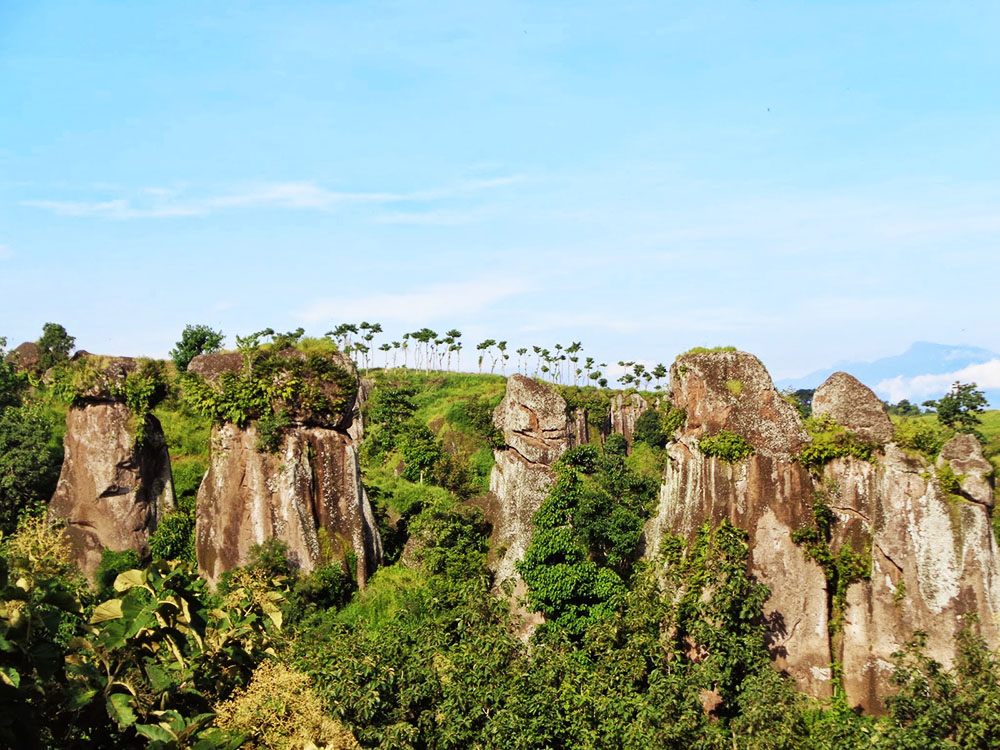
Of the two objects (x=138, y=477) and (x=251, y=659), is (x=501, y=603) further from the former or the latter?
(x=138, y=477)

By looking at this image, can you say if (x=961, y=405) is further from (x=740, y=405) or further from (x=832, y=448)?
(x=740, y=405)

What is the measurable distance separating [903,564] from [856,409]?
147 inches

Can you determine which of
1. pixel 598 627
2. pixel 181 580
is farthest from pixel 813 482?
pixel 181 580

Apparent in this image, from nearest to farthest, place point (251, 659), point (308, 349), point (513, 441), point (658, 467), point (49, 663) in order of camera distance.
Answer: point (49, 663), point (251, 659), point (308, 349), point (513, 441), point (658, 467)

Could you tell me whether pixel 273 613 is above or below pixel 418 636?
above

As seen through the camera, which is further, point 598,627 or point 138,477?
point 138,477

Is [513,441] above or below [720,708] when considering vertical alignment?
above

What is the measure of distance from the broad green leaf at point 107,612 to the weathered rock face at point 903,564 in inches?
681

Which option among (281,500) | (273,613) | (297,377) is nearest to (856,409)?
(297,377)

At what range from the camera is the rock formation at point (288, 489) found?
958 inches

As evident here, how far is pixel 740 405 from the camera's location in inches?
814

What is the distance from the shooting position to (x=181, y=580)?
7.45 m

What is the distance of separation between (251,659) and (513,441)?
2262 centimetres

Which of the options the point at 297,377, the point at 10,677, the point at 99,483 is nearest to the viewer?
the point at 10,677
